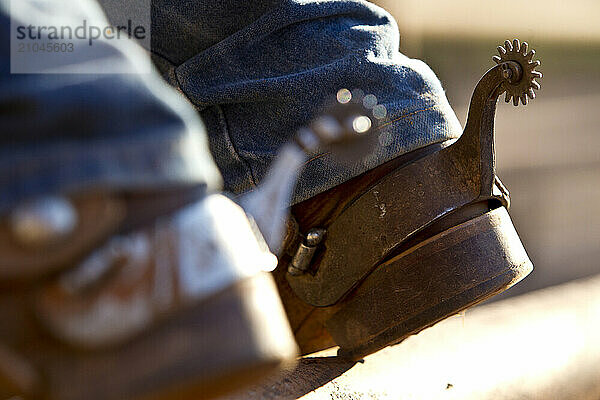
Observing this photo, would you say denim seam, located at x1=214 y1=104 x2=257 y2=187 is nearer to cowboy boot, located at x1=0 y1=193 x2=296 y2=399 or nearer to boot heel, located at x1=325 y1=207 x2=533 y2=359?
boot heel, located at x1=325 y1=207 x2=533 y2=359

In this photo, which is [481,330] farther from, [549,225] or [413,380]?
[549,225]

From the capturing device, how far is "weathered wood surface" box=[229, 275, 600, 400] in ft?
2.30

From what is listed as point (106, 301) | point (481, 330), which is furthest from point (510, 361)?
point (106, 301)

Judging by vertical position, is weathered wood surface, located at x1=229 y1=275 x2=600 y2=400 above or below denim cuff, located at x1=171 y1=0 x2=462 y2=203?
below

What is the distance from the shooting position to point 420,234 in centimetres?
68

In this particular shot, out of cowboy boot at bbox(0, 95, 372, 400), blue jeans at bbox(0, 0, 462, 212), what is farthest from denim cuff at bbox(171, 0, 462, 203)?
cowboy boot at bbox(0, 95, 372, 400)

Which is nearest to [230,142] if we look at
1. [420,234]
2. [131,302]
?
[420,234]

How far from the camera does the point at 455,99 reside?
2.15 metres

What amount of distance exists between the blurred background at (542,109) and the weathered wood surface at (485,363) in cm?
96

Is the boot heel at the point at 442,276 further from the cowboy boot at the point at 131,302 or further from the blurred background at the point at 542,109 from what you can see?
→ the blurred background at the point at 542,109

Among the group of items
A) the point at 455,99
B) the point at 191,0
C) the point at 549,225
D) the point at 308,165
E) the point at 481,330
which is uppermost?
the point at 191,0

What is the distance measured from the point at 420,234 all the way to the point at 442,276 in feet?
0.16

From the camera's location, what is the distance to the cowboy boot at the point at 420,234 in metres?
0.66

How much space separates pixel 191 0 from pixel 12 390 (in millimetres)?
448
